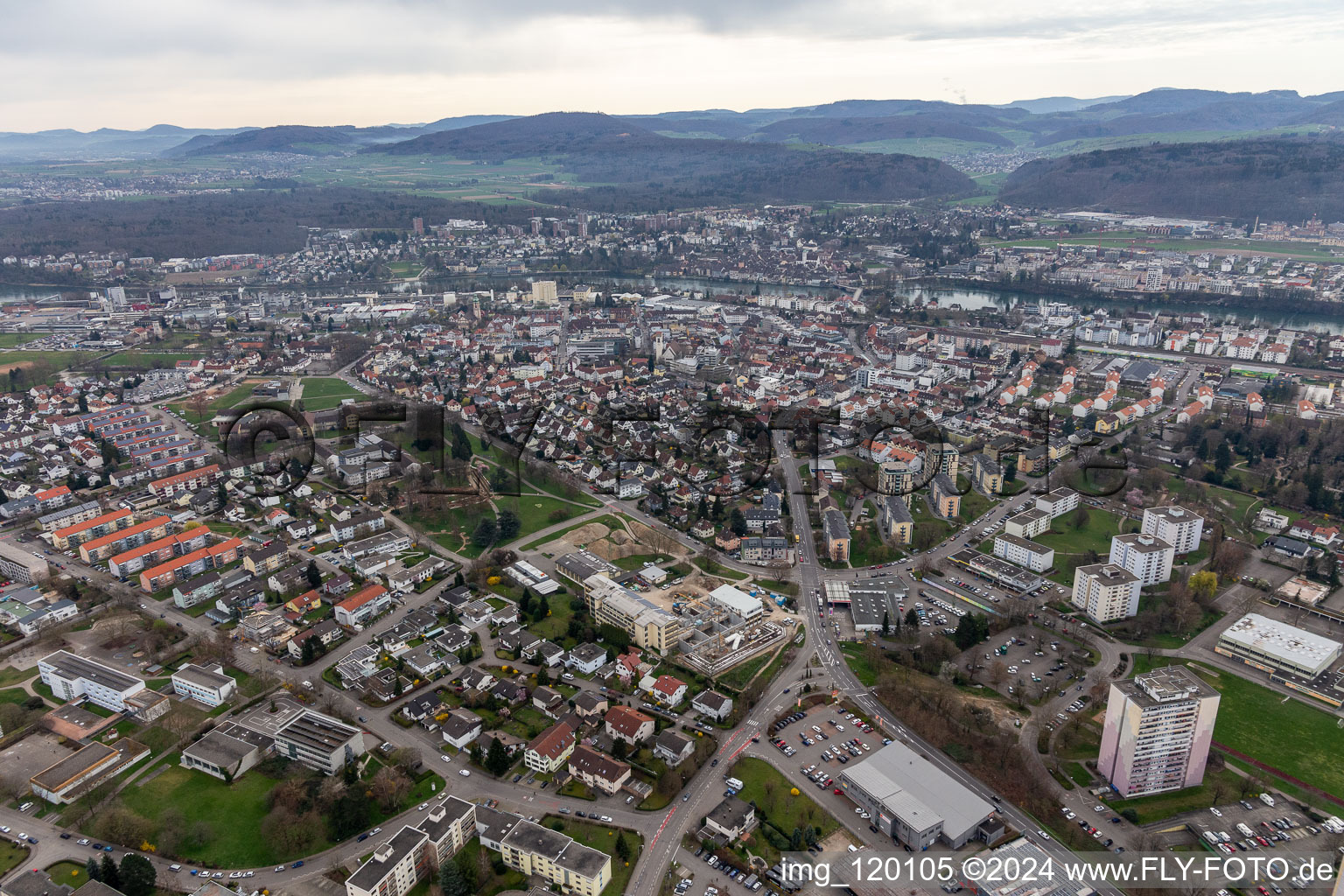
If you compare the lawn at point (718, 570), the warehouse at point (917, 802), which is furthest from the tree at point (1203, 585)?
the lawn at point (718, 570)

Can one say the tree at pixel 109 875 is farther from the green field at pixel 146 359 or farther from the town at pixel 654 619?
the green field at pixel 146 359

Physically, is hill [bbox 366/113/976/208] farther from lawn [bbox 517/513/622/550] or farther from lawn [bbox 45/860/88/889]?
lawn [bbox 45/860/88/889]

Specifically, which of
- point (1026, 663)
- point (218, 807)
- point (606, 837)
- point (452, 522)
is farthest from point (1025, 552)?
point (218, 807)

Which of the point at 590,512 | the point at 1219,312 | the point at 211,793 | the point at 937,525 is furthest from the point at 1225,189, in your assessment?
the point at 211,793

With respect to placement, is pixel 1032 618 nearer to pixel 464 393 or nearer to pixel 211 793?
pixel 211 793

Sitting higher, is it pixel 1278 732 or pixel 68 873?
pixel 68 873

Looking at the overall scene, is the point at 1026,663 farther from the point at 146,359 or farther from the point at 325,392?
the point at 146,359

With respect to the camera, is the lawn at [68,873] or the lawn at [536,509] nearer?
the lawn at [68,873]
